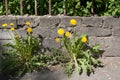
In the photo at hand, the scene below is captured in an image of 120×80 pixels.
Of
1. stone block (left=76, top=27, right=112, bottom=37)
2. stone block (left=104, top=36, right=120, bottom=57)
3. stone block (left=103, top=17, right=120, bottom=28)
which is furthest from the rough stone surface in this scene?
stone block (left=103, top=17, right=120, bottom=28)

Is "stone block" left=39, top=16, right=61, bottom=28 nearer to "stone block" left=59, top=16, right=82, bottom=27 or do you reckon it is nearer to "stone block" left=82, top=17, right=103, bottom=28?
"stone block" left=59, top=16, right=82, bottom=27

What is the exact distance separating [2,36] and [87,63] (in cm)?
134

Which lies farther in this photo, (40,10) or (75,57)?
(40,10)

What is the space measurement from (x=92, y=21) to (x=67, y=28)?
1.26 feet

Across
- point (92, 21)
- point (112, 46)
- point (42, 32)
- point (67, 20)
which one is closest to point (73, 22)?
point (67, 20)

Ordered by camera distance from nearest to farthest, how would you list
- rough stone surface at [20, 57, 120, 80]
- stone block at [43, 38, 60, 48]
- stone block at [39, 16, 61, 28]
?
rough stone surface at [20, 57, 120, 80] < stone block at [39, 16, 61, 28] < stone block at [43, 38, 60, 48]

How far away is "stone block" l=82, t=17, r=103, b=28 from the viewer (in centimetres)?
460

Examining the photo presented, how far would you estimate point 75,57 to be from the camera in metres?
4.46

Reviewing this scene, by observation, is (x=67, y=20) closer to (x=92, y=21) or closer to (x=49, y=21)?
(x=49, y=21)

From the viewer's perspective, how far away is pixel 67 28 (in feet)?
15.3

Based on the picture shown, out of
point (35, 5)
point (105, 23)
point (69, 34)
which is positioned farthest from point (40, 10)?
point (105, 23)

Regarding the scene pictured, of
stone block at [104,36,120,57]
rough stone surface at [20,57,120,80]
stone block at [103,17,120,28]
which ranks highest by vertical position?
stone block at [103,17,120,28]

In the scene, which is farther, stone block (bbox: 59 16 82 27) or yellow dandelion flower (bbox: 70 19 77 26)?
stone block (bbox: 59 16 82 27)

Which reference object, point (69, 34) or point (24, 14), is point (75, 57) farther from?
point (24, 14)
